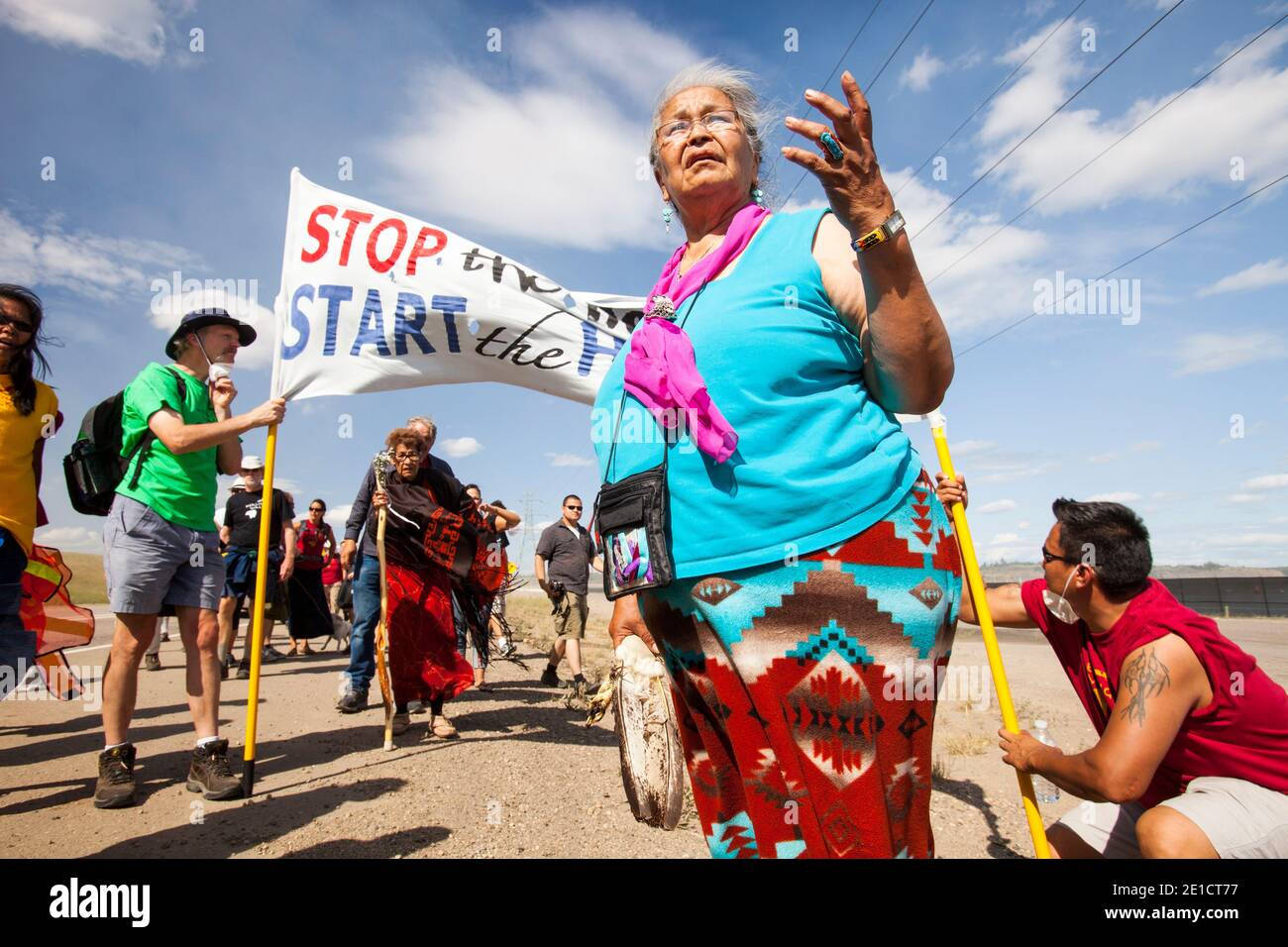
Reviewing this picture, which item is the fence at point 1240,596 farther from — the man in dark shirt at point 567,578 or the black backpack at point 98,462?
the black backpack at point 98,462

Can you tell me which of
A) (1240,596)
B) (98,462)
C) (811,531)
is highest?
(98,462)

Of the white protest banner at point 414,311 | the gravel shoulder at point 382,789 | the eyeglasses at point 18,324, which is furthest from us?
the white protest banner at point 414,311

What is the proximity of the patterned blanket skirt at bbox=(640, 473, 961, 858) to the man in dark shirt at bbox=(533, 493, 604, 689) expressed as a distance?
631 centimetres

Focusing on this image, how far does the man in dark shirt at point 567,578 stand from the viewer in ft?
25.8

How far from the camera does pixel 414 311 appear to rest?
4469 mm

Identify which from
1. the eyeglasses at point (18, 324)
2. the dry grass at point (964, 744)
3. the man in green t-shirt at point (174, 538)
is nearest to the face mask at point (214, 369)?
the man in green t-shirt at point (174, 538)

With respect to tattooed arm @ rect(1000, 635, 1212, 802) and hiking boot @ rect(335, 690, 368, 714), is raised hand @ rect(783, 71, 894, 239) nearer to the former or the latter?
tattooed arm @ rect(1000, 635, 1212, 802)

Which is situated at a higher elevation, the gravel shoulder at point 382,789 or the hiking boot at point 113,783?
the hiking boot at point 113,783

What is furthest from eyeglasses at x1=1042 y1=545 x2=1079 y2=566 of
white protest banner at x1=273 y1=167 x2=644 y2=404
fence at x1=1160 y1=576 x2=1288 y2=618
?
fence at x1=1160 y1=576 x2=1288 y2=618

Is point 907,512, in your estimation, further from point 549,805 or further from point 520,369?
point 520,369

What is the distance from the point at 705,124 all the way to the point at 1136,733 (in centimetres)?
202

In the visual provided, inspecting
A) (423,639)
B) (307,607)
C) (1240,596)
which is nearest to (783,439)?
(423,639)

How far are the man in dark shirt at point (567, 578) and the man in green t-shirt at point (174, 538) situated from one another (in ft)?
13.4

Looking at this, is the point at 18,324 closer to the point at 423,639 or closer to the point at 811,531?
the point at 423,639
